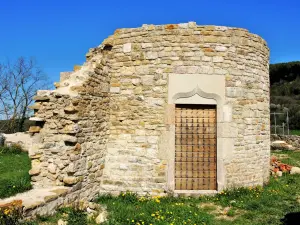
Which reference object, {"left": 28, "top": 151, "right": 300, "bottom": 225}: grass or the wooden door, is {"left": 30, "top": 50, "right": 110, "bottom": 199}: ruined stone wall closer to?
{"left": 28, "top": 151, "right": 300, "bottom": 225}: grass

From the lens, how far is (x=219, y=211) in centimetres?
614

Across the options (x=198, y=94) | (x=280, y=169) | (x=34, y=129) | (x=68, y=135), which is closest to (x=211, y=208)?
(x=198, y=94)

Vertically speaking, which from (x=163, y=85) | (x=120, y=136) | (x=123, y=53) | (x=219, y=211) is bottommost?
(x=219, y=211)

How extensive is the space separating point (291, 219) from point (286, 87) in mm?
33000

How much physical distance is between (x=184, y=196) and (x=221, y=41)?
3.75 metres

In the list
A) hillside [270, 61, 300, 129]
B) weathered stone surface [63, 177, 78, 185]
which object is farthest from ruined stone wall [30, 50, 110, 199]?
hillside [270, 61, 300, 129]

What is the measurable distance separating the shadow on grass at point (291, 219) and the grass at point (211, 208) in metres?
0.05

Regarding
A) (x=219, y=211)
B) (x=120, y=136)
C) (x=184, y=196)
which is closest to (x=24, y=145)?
(x=120, y=136)

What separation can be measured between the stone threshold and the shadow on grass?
409cm

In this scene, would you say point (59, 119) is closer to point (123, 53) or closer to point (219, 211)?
point (123, 53)

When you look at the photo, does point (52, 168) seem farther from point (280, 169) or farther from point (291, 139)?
point (291, 139)

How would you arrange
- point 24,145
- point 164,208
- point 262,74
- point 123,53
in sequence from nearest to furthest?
point 164,208 → point 123,53 → point 262,74 → point 24,145

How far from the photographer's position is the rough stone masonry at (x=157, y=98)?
274 inches

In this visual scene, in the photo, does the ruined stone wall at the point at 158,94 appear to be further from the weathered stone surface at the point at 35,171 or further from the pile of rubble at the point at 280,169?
the pile of rubble at the point at 280,169
